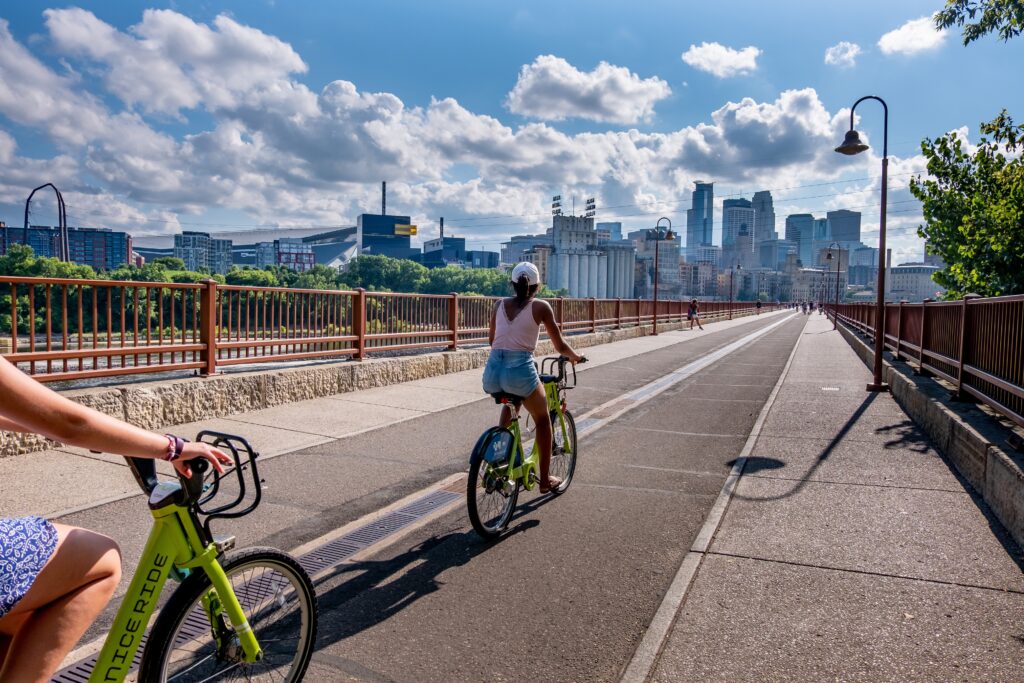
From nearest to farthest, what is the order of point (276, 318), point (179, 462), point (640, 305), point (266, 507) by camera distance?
1. point (179, 462)
2. point (266, 507)
3. point (276, 318)
4. point (640, 305)

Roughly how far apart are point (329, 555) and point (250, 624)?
6.78 ft

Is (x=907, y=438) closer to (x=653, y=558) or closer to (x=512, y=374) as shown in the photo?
(x=653, y=558)

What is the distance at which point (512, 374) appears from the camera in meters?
5.01

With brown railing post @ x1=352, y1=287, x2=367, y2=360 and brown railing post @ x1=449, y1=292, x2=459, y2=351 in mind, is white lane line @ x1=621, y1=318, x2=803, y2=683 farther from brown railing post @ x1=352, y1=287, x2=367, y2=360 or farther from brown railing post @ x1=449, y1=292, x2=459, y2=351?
brown railing post @ x1=449, y1=292, x2=459, y2=351

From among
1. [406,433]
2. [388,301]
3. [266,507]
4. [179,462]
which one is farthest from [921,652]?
[388,301]

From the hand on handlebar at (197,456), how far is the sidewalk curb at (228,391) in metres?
5.57

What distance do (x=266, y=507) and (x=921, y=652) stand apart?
4.34 meters

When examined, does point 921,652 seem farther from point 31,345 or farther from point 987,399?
point 31,345

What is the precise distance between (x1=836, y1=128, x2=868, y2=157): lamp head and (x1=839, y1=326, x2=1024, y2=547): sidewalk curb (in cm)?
691

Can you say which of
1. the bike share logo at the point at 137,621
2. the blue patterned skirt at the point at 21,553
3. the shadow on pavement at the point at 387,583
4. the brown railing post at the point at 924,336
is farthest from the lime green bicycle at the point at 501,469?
the brown railing post at the point at 924,336

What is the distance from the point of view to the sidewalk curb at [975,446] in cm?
493

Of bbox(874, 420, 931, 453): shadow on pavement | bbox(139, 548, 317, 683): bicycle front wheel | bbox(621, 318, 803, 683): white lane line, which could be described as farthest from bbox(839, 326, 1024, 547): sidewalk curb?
bbox(139, 548, 317, 683): bicycle front wheel

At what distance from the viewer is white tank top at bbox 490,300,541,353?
500 centimetres

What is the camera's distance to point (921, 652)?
330 centimetres
